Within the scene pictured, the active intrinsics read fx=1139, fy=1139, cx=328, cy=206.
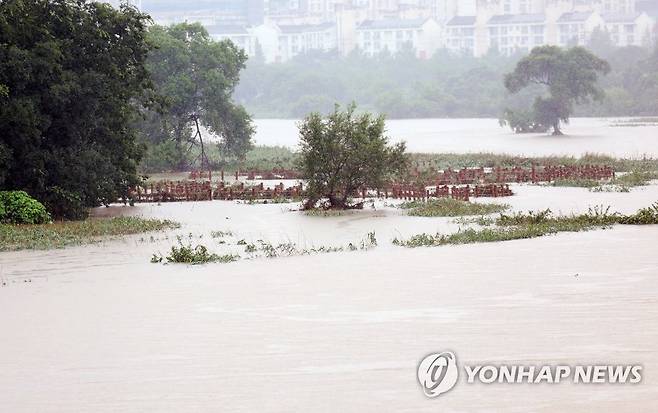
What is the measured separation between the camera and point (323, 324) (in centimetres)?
1502

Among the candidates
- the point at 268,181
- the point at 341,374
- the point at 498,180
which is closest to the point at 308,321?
the point at 341,374

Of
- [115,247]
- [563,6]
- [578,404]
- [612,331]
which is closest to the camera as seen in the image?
[578,404]

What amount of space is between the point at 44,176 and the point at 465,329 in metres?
16.3

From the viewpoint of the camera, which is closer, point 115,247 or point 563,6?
point 115,247

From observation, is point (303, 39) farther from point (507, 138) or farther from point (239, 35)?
point (507, 138)

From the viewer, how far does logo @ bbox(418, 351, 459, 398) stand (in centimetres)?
1138

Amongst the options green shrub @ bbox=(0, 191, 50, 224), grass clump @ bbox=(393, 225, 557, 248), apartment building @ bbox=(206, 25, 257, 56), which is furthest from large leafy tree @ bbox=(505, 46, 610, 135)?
apartment building @ bbox=(206, 25, 257, 56)

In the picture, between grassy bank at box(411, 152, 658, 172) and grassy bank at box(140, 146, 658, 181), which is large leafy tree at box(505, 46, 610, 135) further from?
grassy bank at box(411, 152, 658, 172)

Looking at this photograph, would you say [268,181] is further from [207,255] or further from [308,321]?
[308,321]

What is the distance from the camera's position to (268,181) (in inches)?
1772

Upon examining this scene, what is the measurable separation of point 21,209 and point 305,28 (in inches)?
6098

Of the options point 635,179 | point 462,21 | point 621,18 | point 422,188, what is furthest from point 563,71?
point 462,21

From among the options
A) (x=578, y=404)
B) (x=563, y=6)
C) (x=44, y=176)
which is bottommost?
(x=578, y=404)

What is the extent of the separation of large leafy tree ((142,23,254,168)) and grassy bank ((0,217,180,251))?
72.7ft
